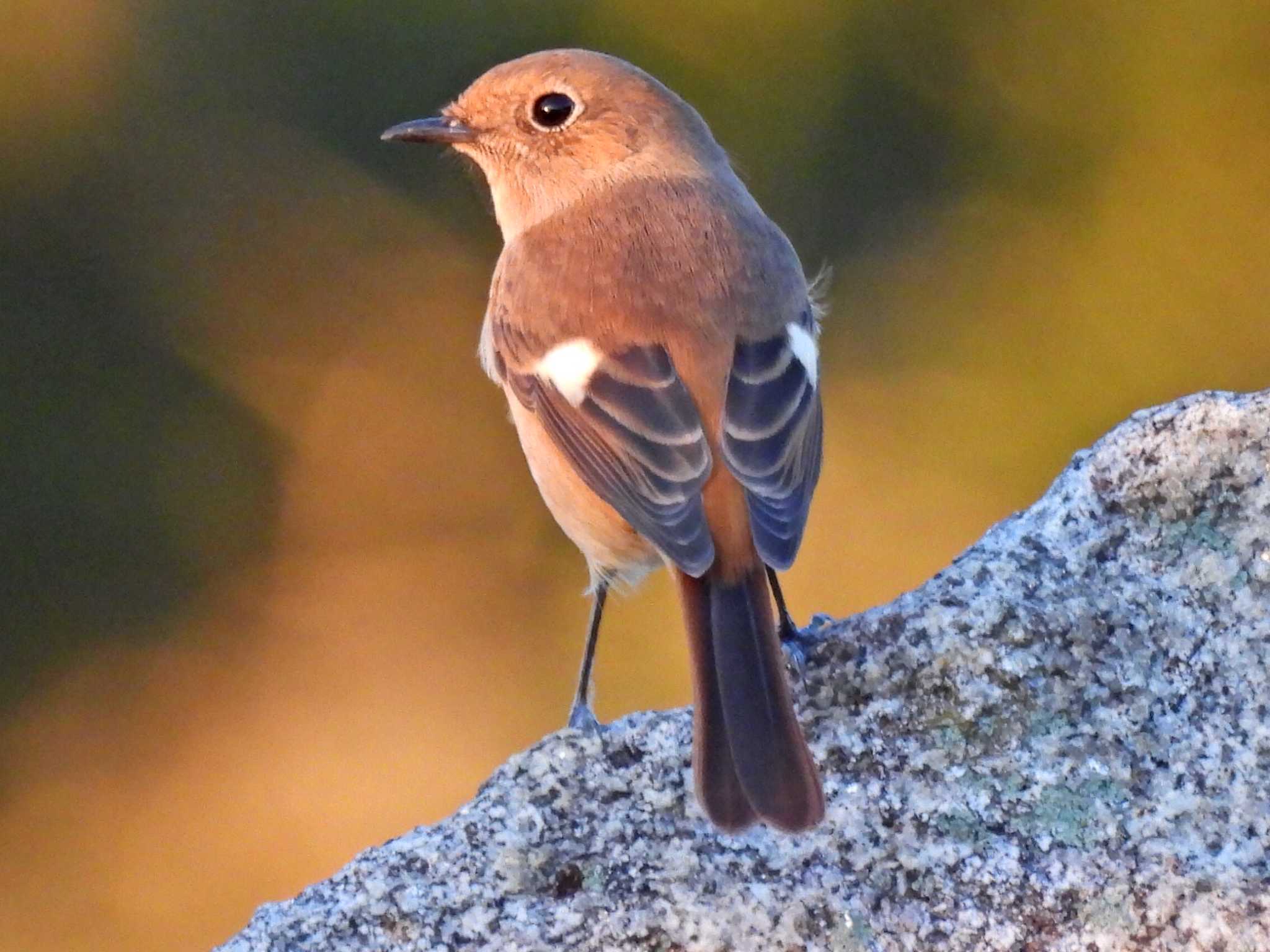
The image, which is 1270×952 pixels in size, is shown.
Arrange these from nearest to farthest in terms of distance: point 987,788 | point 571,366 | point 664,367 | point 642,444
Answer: point 987,788 → point 642,444 → point 664,367 → point 571,366

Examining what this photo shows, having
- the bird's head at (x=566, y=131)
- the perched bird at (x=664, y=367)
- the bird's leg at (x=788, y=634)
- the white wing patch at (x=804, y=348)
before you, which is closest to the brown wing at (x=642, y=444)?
the perched bird at (x=664, y=367)

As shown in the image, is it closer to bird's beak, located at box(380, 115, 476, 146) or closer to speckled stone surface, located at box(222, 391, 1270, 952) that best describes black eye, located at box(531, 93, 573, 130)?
bird's beak, located at box(380, 115, 476, 146)

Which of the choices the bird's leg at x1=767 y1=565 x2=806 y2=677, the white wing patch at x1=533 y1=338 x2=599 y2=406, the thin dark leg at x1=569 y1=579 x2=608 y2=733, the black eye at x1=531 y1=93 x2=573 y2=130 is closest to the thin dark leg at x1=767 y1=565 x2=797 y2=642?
the bird's leg at x1=767 y1=565 x2=806 y2=677

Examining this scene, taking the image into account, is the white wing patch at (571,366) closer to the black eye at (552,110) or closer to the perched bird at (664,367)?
the perched bird at (664,367)

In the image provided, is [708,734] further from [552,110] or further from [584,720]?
[552,110]

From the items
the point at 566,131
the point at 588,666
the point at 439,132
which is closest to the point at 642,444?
the point at 588,666

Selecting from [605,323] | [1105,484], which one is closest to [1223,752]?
[1105,484]

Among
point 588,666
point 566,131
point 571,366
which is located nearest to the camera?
point 571,366
